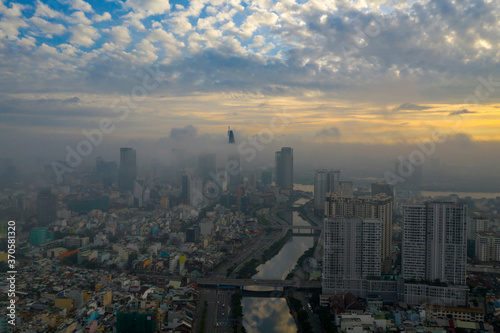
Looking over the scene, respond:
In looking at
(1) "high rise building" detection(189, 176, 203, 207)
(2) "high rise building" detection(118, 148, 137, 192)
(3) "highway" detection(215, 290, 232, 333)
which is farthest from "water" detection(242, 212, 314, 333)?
(2) "high rise building" detection(118, 148, 137, 192)

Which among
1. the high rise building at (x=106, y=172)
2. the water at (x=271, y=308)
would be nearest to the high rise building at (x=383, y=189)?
the water at (x=271, y=308)

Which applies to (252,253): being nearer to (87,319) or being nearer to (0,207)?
(87,319)

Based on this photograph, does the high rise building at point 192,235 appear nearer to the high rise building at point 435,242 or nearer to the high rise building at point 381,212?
the high rise building at point 381,212

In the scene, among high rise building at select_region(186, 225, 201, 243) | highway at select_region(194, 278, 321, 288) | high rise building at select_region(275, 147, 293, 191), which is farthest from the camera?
high rise building at select_region(275, 147, 293, 191)

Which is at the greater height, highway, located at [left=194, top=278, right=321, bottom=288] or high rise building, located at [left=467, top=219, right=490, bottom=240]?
high rise building, located at [left=467, top=219, right=490, bottom=240]

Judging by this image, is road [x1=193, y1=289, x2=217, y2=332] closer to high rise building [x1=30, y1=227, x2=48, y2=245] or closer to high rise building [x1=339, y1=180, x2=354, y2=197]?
high rise building [x1=30, y1=227, x2=48, y2=245]

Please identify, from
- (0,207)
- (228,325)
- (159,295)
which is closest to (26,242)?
(0,207)
